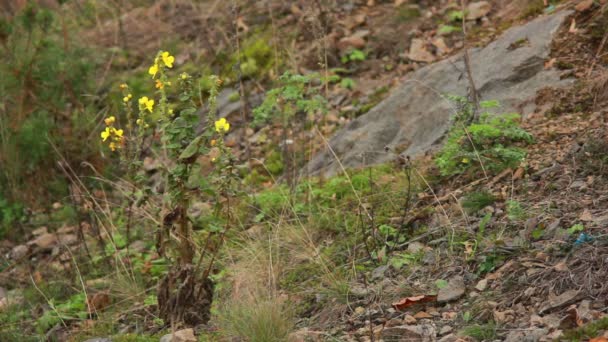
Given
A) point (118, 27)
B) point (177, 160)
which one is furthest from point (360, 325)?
point (118, 27)

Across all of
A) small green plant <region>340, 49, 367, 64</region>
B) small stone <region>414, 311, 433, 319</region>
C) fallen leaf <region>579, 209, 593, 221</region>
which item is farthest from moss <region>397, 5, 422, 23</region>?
small stone <region>414, 311, 433, 319</region>

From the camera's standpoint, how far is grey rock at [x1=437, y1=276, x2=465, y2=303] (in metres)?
3.82

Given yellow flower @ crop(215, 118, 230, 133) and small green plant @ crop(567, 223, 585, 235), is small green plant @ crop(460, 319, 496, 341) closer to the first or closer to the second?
small green plant @ crop(567, 223, 585, 235)

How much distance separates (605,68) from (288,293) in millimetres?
2484

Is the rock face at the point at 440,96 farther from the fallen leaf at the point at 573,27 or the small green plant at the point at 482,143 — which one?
the small green plant at the point at 482,143

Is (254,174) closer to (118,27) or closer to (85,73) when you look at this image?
(85,73)

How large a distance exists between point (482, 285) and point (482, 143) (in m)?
1.26

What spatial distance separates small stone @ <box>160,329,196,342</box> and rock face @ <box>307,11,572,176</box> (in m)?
1.83

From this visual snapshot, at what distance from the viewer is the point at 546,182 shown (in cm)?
445

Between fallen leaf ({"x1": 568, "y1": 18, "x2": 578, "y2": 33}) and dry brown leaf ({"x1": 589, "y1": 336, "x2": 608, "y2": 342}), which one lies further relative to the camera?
fallen leaf ({"x1": 568, "y1": 18, "x2": 578, "y2": 33})

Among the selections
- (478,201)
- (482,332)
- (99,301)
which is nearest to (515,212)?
(478,201)

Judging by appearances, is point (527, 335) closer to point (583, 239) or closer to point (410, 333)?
point (410, 333)

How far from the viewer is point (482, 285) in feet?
12.6

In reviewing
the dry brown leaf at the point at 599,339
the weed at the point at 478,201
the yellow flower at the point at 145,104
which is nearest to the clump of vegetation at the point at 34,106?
the yellow flower at the point at 145,104
